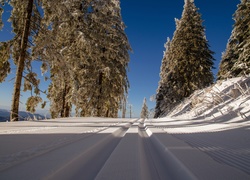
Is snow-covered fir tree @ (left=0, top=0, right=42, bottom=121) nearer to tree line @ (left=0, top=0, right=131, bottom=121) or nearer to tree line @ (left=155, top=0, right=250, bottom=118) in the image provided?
tree line @ (left=0, top=0, right=131, bottom=121)

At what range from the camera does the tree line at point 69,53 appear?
863 cm

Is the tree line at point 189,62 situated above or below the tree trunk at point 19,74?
above

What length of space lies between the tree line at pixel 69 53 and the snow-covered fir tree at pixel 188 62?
5.87 metres

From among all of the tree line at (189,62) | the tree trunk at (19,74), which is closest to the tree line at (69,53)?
the tree trunk at (19,74)

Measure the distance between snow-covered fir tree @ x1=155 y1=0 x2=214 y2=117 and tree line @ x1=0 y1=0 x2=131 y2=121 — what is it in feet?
19.2

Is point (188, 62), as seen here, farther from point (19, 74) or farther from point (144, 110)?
point (144, 110)

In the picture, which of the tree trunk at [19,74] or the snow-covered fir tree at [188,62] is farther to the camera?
the snow-covered fir tree at [188,62]

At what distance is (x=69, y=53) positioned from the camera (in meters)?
13.1

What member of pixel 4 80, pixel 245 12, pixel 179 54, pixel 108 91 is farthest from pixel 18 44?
pixel 245 12

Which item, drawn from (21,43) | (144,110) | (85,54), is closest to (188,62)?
(85,54)

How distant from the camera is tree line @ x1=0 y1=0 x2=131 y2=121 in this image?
8.63 metres

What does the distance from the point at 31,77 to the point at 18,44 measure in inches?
64.6

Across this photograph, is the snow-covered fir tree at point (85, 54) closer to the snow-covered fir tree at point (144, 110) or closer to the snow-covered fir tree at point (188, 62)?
the snow-covered fir tree at point (188, 62)

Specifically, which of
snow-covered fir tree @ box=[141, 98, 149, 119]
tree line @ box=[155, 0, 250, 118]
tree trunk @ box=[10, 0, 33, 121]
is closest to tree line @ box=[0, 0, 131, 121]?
tree trunk @ box=[10, 0, 33, 121]
